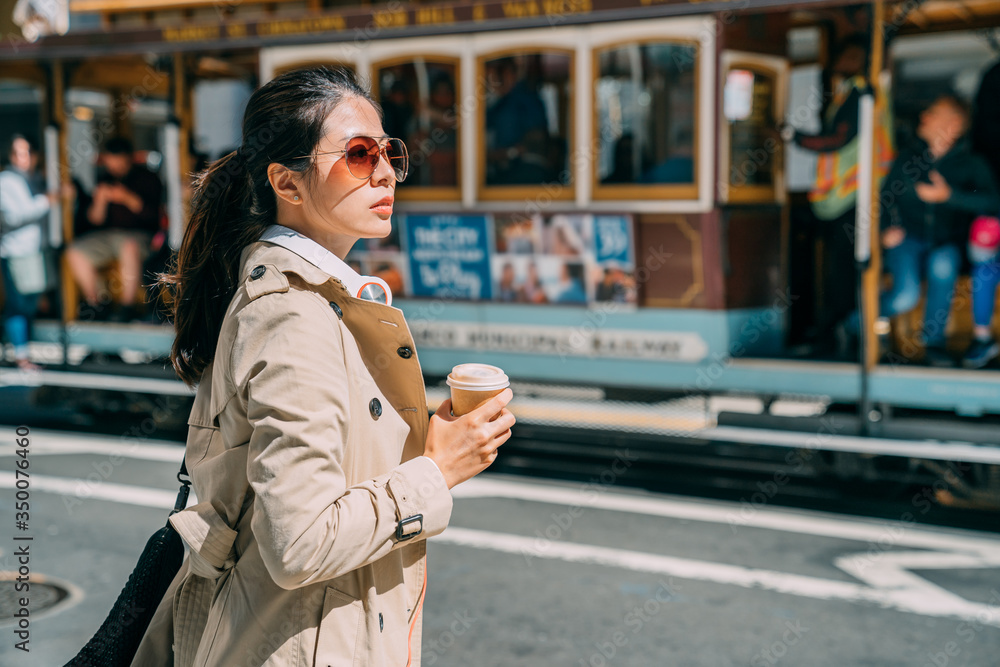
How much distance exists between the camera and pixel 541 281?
7.34 metres

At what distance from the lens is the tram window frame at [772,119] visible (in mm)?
6824

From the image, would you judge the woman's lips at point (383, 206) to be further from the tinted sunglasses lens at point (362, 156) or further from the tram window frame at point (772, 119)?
the tram window frame at point (772, 119)

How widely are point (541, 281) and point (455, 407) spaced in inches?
221

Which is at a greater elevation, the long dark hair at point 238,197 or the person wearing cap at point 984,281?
→ the long dark hair at point 238,197

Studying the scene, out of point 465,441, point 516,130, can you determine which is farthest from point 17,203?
point 465,441

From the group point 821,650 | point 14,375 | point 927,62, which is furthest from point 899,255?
point 14,375

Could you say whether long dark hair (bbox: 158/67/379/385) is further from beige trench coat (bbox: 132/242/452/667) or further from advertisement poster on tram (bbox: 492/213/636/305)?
advertisement poster on tram (bbox: 492/213/636/305)

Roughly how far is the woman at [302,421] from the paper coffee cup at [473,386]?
2 centimetres

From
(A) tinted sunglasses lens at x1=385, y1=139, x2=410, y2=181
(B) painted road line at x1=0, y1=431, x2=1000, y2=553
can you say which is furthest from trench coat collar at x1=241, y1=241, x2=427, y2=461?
(B) painted road line at x1=0, y1=431, x2=1000, y2=553

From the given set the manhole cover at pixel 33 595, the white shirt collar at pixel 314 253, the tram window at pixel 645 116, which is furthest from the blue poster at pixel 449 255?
the white shirt collar at pixel 314 253

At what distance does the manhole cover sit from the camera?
4449 millimetres

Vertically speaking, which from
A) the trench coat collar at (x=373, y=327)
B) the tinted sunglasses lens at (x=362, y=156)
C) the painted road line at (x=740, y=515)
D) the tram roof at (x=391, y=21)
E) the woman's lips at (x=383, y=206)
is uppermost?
the tram roof at (x=391, y=21)

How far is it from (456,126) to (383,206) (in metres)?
6.02

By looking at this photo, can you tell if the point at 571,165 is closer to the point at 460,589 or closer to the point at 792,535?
the point at 792,535
